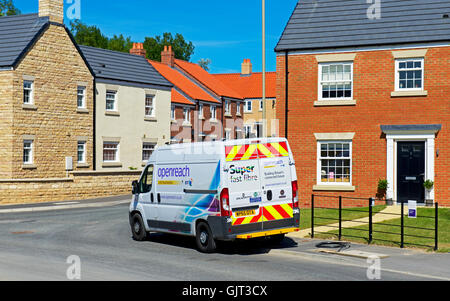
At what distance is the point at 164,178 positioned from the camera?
16.4m

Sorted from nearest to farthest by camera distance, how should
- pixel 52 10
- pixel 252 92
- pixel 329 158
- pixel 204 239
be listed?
pixel 204 239 < pixel 329 158 < pixel 52 10 < pixel 252 92

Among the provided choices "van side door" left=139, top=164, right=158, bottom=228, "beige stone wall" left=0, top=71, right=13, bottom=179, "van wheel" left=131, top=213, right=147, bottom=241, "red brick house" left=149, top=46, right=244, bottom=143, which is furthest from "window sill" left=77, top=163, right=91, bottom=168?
"van side door" left=139, top=164, right=158, bottom=228

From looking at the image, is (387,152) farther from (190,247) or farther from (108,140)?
(108,140)

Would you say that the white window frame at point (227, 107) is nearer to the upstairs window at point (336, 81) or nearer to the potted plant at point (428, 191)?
the upstairs window at point (336, 81)

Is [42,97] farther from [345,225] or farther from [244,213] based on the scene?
[244,213]

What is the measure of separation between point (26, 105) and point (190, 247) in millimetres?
21344

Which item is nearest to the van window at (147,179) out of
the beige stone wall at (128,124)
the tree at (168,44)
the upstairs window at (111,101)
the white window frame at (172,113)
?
the beige stone wall at (128,124)

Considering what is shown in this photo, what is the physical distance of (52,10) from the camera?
117 ft

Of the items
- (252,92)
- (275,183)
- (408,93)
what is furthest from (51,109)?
(252,92)

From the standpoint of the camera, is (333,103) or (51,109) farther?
(51,109)

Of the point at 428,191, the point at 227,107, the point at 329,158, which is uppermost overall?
the point at 227,107

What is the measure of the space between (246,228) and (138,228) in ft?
13.7

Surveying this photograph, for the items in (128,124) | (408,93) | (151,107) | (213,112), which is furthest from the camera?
(213,112)

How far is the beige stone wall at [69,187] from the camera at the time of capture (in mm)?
30688
